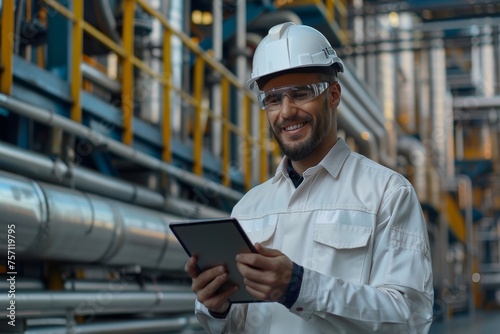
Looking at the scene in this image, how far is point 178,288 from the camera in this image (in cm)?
677

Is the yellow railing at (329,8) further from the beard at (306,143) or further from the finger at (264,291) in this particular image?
the finger at (264,291)

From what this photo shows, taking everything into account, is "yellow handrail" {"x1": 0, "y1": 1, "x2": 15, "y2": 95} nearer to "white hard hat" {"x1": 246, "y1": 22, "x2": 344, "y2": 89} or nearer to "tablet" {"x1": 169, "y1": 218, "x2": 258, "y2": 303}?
"white hard hat" {"x1": 246, "y1": 22, "x2": 344, "y2": 89}

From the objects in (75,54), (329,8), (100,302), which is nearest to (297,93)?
(100,302)

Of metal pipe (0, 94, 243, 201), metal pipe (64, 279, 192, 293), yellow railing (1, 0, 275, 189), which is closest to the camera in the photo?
metal pipe (0, 94, 243, 201)

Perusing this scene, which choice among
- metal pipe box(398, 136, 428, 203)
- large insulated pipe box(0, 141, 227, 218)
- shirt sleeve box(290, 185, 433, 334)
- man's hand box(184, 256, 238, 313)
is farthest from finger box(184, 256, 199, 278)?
metal pipe box(398, 136, 428, 203)

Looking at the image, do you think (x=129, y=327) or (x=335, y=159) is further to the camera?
(x=129, y=327)

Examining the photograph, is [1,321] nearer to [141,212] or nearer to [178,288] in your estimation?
[141,212]

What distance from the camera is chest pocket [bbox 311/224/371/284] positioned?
82.1 inches

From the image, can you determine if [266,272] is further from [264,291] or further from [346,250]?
[346,250]

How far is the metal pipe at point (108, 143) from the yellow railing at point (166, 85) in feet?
0.56

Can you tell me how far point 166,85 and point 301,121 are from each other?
188 inches

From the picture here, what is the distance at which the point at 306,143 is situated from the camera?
7.18ft

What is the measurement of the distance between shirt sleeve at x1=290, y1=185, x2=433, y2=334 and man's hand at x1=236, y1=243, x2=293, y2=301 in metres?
0.05

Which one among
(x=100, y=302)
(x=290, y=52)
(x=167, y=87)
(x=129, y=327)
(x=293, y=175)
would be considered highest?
(x=167, y=87)
